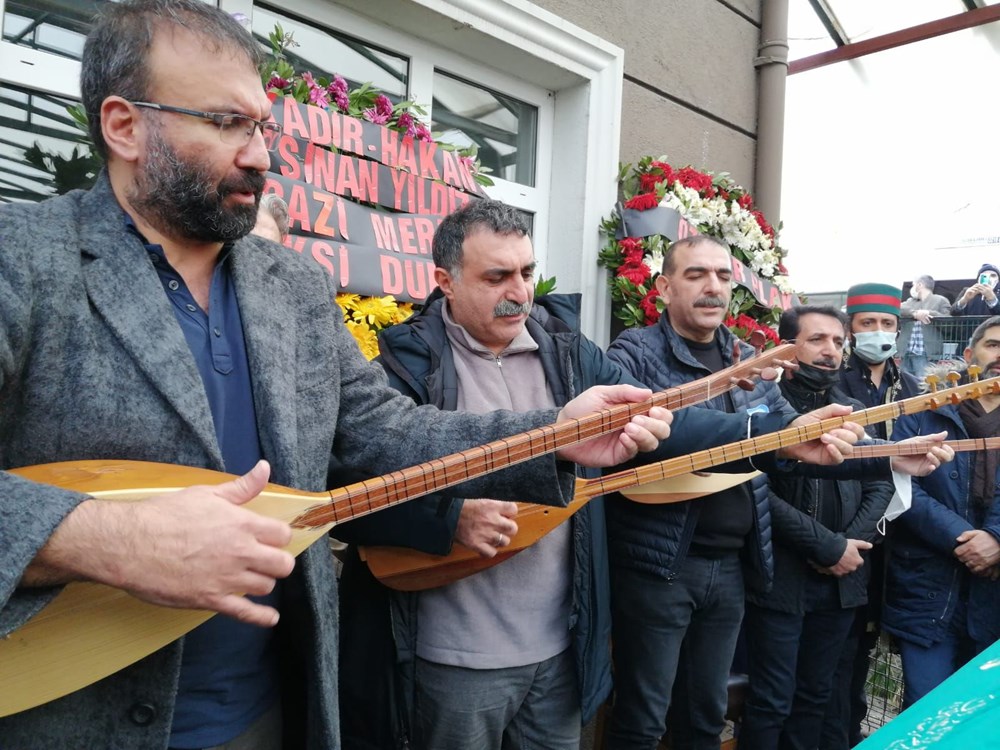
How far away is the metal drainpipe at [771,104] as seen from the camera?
516 centimetres

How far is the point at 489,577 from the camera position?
209 cm

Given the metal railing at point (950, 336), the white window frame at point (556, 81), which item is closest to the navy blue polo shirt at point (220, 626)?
the white window frame at point (556, 81)

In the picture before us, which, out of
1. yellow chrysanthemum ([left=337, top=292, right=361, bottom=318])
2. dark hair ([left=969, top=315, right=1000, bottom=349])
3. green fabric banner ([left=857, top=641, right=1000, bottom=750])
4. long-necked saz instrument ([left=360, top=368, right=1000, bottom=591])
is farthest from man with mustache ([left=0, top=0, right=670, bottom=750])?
dark hair ([left=969, top=315, right=1000, bottom=349])

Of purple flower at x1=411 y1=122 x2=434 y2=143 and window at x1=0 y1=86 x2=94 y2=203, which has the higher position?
purple flower at x1=411 y1=122 x2=434 y2=143

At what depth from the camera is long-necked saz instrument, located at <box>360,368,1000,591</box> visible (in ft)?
6.54

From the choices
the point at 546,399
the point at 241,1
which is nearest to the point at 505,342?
the point at 546,399

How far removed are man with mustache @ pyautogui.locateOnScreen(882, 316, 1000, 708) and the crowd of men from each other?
12mm

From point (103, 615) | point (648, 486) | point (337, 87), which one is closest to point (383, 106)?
point (337, 87)

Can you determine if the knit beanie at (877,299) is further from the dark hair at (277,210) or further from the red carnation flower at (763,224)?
the dark hair at (277,210)

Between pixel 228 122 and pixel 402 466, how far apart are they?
0.72 metres

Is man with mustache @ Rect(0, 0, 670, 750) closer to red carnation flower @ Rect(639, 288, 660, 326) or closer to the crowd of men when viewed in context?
the crowd of men

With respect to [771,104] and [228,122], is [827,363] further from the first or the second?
[228,122]

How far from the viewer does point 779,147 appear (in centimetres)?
519

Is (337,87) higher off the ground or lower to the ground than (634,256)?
higher
